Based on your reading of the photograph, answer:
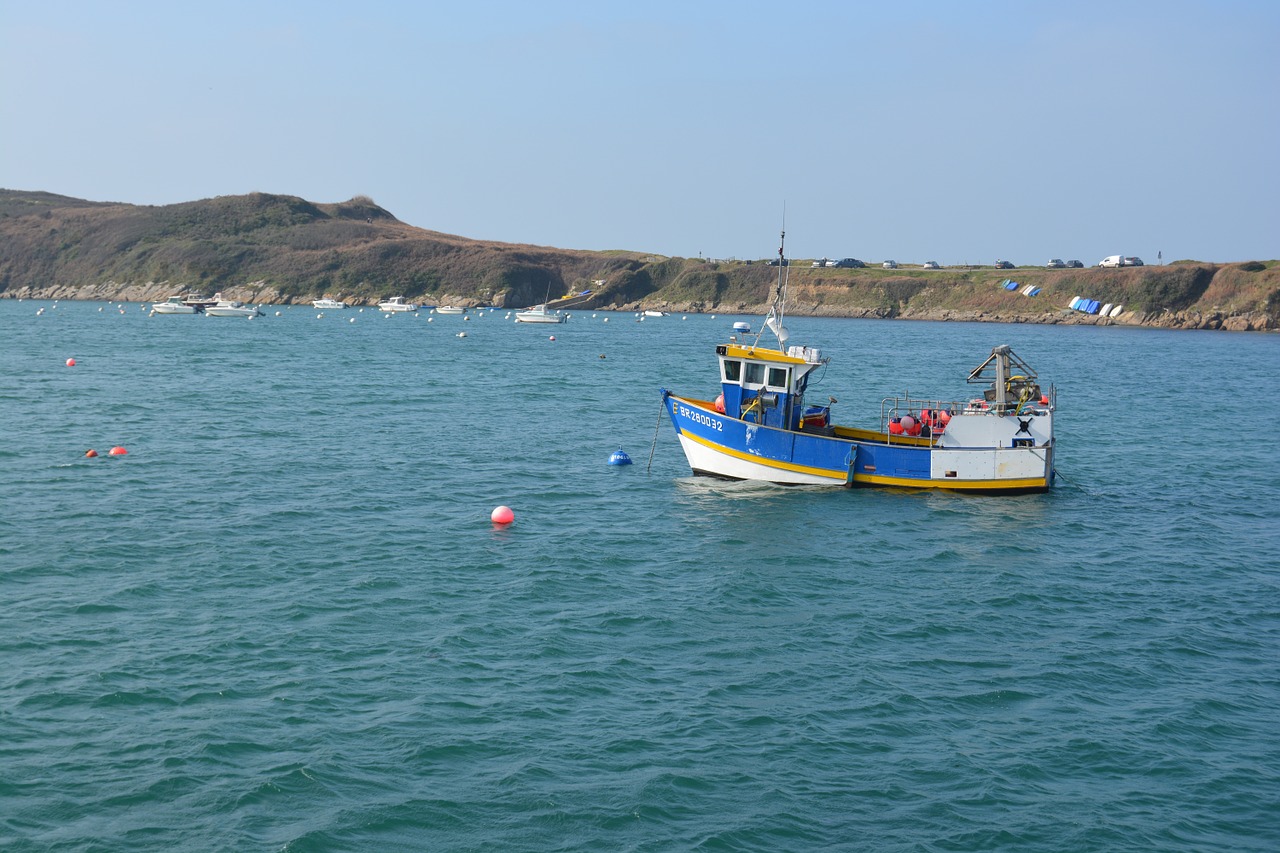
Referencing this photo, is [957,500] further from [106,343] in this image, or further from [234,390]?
[106,343]

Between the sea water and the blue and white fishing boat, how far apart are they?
3.15 ft

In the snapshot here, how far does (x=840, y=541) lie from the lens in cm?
2798

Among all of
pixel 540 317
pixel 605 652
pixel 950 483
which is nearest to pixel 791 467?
pixel 950 483

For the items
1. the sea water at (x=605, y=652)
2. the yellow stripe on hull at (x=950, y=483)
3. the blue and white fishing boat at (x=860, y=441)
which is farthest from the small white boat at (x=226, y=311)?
the yellow stripe on hull at (x=950, y=483)

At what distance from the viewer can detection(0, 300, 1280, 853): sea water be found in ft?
44.7

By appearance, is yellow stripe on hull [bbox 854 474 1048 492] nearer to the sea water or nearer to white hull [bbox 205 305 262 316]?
the sea water

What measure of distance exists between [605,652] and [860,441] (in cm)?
1759

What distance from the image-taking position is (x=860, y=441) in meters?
34.6

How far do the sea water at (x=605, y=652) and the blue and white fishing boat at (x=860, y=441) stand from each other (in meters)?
0.96

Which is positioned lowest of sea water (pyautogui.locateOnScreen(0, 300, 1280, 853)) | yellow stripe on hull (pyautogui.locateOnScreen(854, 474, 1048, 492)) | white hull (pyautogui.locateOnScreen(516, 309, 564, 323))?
sea water (pyautogui.locateOnScreen(0, 300, 1280, 853))

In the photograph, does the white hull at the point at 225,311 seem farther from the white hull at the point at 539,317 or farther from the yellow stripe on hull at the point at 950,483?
the yellow stripe on hull at the point at 950,483

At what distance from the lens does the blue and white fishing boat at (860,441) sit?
3362 cm

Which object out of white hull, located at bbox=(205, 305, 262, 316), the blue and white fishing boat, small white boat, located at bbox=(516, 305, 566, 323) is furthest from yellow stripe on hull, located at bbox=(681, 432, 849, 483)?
white hull, located at bbox=(205, 305, 262, 316)

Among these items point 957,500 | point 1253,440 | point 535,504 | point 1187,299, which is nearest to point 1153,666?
point 957,500
